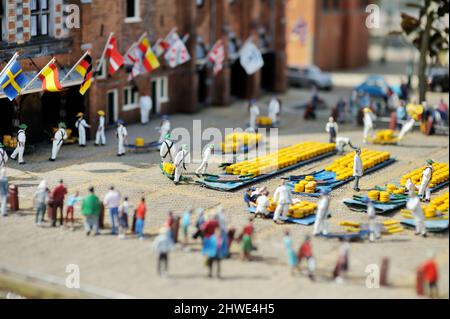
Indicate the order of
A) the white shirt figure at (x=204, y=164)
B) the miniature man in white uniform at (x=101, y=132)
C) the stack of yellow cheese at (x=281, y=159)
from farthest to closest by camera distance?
the miniature man in white uniform at (x=101, y=132), the stack of yellow cheese at (x=281, y=159), the white shirt figure at (x=204, y=164)

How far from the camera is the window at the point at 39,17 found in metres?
40.5

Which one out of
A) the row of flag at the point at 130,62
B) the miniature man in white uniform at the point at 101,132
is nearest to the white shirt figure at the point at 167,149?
the row of flag at the point at 130,62

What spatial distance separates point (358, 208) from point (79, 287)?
1224 cm

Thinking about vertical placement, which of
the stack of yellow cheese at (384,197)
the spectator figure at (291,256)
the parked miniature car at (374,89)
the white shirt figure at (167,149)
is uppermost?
the parked miniature car at (374,89)

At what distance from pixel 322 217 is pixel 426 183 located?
6648 millimetres

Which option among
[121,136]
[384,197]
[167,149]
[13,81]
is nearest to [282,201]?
[384,197]

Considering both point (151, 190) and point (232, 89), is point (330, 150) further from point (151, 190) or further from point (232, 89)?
point (232, 89)

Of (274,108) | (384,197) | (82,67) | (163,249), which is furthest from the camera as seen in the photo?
(274,108)

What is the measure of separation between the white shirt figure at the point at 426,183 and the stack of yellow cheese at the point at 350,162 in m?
3.66

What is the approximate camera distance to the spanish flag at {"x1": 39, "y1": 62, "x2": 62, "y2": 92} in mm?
38250

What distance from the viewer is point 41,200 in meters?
30.3

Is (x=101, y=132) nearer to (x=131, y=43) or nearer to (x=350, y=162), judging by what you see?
(x=131, y=43)

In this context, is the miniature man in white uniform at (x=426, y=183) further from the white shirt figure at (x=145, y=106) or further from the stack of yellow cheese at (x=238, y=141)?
the white shirt figure at (x=145, y=106)
